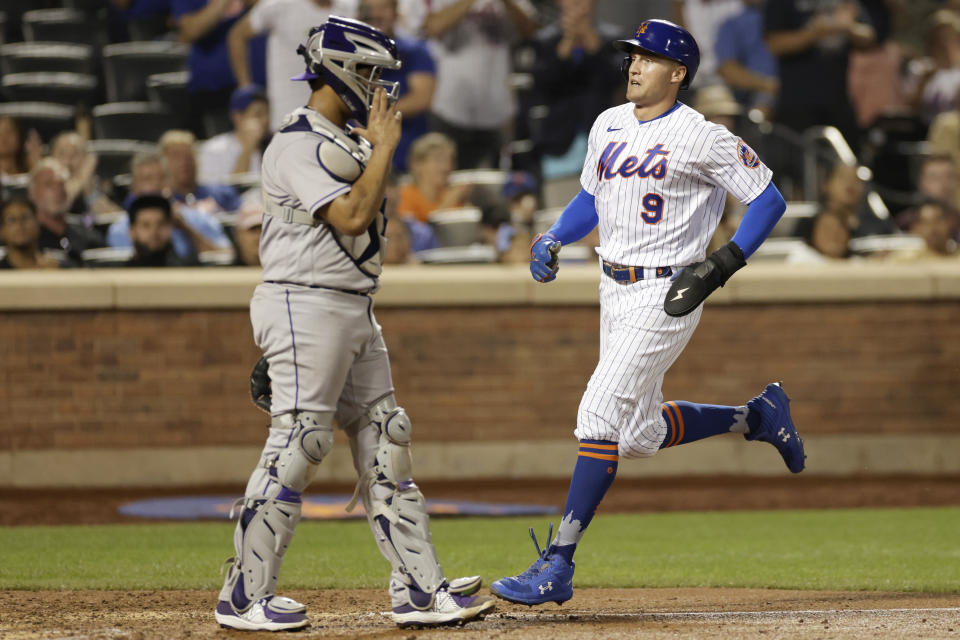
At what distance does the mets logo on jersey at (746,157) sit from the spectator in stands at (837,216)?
6.97m

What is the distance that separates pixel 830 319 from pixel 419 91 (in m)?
4.15

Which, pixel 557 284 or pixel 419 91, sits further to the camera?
pixel 419 91

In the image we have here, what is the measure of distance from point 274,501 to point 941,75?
11056mm

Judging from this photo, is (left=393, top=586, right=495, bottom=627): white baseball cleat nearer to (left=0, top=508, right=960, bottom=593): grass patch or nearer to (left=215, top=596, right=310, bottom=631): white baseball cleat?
(left=215, top=596, right=310, bottom=631): white baseball cleat

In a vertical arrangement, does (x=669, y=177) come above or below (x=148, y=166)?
above

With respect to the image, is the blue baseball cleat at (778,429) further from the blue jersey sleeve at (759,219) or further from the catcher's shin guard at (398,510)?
the catcher's shin guard at (398,510)

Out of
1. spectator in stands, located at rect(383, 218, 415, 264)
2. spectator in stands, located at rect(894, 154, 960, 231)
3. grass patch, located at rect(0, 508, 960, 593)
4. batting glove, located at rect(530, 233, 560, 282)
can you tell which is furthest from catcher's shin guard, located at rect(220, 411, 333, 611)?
spectator in stands, located at rect(894, 154, 960, 231)

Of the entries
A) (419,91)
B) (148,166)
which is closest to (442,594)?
(148,166)

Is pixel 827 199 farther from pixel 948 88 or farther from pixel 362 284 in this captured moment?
pixel 362 284

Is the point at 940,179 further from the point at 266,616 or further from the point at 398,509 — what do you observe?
the point at 266,616

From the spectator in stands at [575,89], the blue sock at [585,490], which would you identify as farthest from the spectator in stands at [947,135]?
the blue sock at [585,490]

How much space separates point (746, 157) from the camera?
200 inches

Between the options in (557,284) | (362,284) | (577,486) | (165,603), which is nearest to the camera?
(362,284)

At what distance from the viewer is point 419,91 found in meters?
12.2
